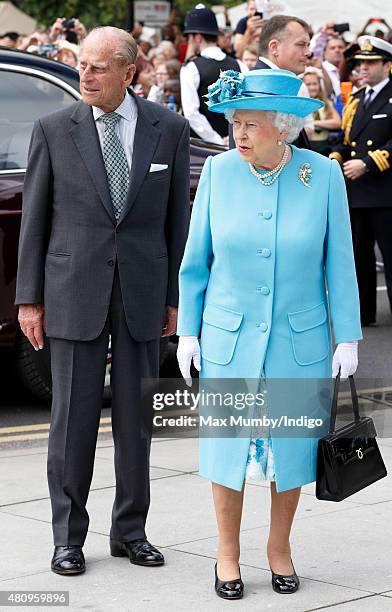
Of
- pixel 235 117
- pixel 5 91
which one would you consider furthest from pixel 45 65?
pixel 235 117

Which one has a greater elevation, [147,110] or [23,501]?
[147,110]

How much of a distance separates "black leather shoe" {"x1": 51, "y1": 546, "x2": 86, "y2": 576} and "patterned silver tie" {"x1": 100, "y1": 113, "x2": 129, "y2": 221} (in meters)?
1.24

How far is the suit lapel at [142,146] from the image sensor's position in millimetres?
5066

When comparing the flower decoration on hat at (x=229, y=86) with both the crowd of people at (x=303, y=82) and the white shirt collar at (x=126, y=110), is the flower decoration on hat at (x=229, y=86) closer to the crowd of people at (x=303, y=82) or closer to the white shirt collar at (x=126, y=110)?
the white shirt collar at (x=126, y=110)

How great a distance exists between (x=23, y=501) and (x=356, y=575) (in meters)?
1.73

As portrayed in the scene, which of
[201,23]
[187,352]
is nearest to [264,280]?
[187,352]

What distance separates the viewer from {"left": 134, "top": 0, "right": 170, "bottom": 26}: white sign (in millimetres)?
26328

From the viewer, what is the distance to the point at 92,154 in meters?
5.02

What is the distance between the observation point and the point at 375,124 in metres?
11.1

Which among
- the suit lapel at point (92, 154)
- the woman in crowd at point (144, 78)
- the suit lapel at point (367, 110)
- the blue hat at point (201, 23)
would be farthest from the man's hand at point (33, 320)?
the woman in crowd at point (144, 78)

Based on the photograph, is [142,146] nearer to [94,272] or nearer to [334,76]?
[94,272]

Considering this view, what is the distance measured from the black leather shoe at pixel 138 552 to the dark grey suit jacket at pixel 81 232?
778 mm

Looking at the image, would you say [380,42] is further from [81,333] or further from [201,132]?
[81,333]

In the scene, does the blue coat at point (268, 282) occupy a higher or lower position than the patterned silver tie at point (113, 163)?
lower
